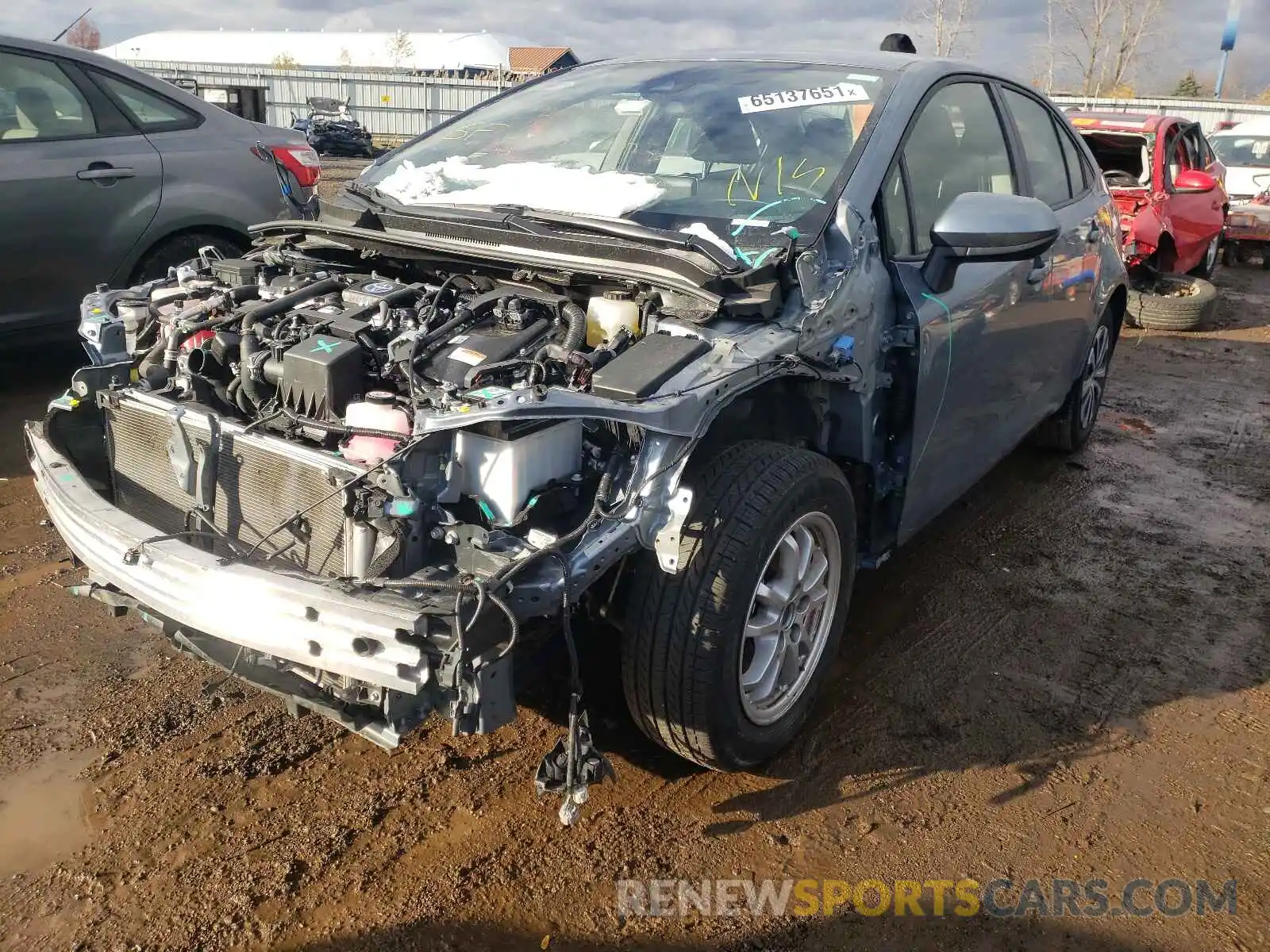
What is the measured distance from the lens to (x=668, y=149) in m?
3.39

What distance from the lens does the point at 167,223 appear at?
207 inches

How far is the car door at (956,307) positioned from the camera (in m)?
3.08

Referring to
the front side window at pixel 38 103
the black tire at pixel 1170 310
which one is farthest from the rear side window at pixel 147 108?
the black tire at pixel 1170 310

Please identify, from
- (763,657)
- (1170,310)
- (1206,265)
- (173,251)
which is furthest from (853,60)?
(1206,265)

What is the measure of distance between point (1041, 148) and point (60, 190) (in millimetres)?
4689

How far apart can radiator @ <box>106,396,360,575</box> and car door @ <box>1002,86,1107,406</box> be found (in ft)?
8.93

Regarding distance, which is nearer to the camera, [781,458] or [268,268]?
[781,458]

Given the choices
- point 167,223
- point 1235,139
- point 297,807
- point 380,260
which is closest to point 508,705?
point 297,807

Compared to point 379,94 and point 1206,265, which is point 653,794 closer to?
point 1206,265

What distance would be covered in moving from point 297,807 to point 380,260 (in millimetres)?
1675

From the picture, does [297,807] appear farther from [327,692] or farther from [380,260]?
[380,260]

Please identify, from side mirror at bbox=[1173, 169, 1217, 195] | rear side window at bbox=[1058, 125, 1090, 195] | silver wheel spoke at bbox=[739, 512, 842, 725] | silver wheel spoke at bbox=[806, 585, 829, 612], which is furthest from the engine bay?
side mirror at bbox=[1173, 169, 1217, 195]

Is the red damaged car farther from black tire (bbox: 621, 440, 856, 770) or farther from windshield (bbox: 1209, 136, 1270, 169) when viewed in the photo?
black tire (bbox: 621, 440, 856, 770)

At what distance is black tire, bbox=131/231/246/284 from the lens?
5285 millimetres
